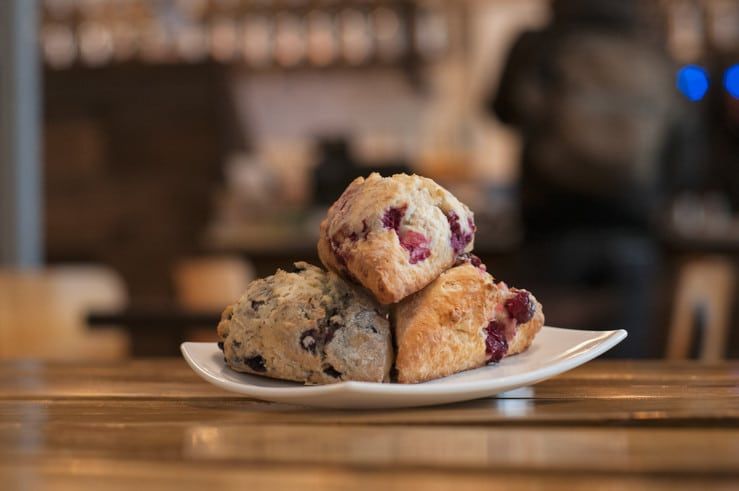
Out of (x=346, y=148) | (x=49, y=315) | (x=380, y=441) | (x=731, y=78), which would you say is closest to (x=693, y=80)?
(x=731, y=78)

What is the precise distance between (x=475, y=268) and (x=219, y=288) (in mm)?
2596

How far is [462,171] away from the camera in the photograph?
5.32 meters

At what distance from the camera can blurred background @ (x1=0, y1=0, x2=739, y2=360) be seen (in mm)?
2709

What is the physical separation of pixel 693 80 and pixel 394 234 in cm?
526

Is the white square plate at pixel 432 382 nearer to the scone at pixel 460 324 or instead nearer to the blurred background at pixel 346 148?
the scone at pixel 460 324

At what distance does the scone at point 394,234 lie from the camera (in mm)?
628

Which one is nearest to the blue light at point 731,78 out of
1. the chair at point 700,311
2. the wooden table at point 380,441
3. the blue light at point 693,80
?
the blue light at point 693,80

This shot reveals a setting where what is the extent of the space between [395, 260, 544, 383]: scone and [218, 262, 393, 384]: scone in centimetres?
2

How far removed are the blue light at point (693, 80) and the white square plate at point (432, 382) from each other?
16.6 feet

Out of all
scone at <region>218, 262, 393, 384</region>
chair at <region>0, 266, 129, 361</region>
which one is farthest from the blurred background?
scone at <region>218, 262, 393, 384</region>

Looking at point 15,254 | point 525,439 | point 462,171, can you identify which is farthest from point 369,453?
point 462,171

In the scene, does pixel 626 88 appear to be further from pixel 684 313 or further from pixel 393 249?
pixel 393 249

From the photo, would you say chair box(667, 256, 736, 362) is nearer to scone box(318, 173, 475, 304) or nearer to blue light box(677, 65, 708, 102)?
scone box(318, 173, 475, 304)

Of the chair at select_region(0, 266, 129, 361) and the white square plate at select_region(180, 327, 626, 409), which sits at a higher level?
the white square plate at select_region(180, 327, 626, 409)
